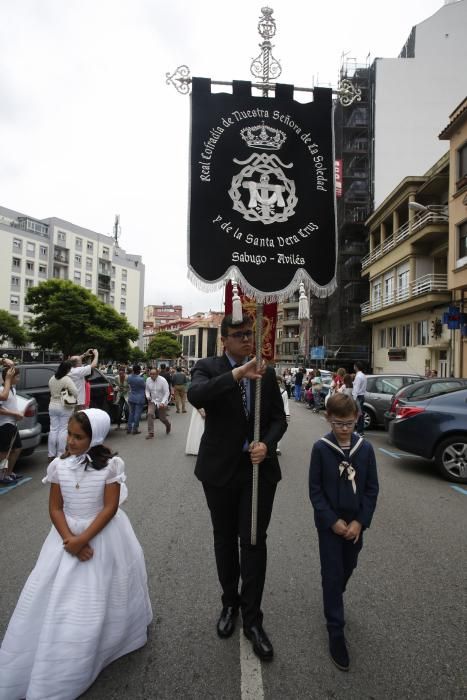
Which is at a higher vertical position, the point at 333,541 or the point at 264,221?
the point at 264,221

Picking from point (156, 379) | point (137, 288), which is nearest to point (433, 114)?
point (156, 379)

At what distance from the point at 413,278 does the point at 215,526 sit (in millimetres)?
25477

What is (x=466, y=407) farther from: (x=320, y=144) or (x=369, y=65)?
(x=369, y=65)

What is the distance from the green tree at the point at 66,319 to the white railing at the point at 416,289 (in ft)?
78.4

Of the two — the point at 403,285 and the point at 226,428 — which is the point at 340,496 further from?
the point at 403,285

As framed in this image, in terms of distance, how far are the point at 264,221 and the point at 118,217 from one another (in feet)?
331

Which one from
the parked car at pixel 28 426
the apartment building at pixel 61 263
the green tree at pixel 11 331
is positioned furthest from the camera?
the apartment building at pixel 61 263

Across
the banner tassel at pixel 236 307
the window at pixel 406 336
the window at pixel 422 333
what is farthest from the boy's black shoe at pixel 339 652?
the window at pixel 406 336

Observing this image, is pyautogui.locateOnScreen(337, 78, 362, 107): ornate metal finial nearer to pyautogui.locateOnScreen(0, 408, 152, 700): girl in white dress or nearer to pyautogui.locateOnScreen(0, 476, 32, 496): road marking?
pyautogui.locateOnScreen(0, 408, 152, 700): girl in white dress

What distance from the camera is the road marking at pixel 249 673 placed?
7.26 ft

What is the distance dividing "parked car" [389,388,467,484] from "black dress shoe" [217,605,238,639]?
5.03 m

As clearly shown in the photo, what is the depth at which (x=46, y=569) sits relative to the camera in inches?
89.2

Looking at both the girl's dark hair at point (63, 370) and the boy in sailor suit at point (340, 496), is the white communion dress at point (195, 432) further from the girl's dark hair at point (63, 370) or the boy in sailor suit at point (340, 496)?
the boy in sailor suit at point (340, 496)

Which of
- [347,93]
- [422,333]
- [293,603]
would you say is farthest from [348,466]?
[422,333]
